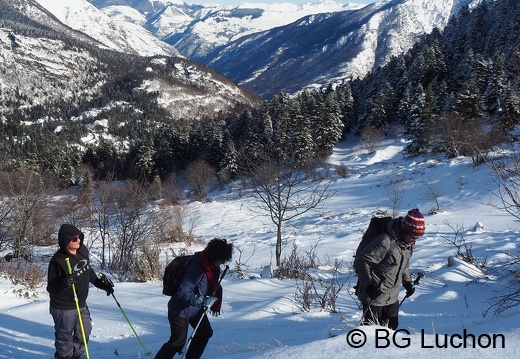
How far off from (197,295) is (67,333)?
146 cm

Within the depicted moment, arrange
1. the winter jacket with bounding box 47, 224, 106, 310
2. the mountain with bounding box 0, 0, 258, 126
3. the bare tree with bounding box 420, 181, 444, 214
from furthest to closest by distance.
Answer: the mountain with bounding box 0, 0, 258, 126 < the bare tree with bounding box 420, 181, 444, 214 < the winter jacket with bounding box 47, 224, 106, 310

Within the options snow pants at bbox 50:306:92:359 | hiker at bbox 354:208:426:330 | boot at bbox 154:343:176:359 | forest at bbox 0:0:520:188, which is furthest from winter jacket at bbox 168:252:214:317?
forest at bbox 0:0:520:188

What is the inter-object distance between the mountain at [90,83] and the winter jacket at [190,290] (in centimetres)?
12596

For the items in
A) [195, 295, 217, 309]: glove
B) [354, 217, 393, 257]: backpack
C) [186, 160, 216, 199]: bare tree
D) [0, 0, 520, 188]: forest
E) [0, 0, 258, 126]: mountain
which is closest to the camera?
[195, 295, 217, 309]: glove

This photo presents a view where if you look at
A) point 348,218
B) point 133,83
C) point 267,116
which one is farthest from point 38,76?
point 348,218

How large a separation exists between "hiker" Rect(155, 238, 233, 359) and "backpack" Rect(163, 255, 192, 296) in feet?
0.13

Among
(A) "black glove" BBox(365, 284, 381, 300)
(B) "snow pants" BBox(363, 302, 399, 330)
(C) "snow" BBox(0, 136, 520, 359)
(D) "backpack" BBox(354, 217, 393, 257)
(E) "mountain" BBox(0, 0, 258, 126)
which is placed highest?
(E) "mountain" BBox(0, 0, 258, 126)

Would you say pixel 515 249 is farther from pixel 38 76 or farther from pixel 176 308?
pixel 38 76

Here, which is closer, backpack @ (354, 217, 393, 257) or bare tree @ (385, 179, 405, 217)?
backpack @ (354, 217, 393, 257)

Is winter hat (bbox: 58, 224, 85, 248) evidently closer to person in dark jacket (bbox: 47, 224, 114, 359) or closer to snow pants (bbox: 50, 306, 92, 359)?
person in dark jacket (bbox: 47, 224, 114, 359)

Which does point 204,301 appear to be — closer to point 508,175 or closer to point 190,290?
point 190,290

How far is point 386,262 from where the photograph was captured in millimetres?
3592

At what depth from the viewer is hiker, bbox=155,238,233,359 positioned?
328 cm

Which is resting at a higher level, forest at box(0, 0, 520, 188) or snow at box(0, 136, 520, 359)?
forest at box(0, 0, 520, 188)
